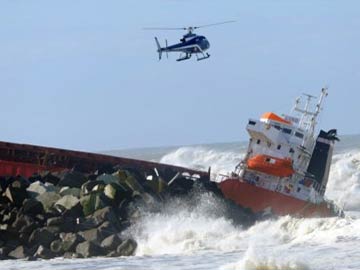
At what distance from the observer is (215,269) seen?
17281 mm

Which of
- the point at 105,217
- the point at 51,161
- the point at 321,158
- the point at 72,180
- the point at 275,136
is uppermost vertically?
the point at 275,136

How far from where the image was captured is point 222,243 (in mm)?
21266

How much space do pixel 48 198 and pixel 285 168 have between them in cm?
810

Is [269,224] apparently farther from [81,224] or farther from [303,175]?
[303,175]

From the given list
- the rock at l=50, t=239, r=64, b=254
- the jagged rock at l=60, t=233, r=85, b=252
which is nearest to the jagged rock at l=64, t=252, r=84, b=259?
the jagged rock at l=60, t=233, r=85, b=252

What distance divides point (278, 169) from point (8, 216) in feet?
29.9

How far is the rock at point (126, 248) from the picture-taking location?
2050 cm

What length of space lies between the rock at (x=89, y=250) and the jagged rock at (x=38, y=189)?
18.6 feet

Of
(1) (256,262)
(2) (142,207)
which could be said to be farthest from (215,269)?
(2) (142,207)

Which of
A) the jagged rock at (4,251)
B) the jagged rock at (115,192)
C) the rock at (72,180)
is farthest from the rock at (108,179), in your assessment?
the jagged rock at (4,251)

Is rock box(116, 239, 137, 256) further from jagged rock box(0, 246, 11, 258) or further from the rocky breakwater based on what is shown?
jagged rock box(0, 246, 11, 258)

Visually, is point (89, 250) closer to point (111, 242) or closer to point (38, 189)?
point (111, 242)

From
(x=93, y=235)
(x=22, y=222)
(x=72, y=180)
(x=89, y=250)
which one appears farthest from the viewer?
(x=72, y=180)

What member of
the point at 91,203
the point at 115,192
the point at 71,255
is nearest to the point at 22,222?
the point at 91,203
